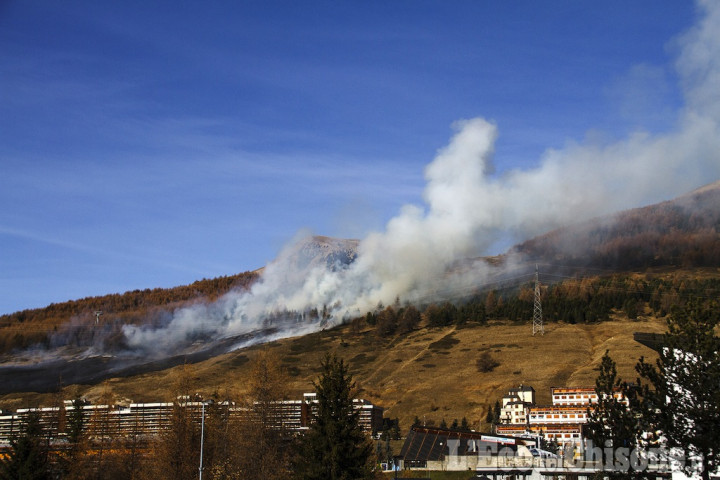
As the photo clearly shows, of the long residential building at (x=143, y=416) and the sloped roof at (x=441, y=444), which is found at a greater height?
the long residential building at (x=143, y=416)

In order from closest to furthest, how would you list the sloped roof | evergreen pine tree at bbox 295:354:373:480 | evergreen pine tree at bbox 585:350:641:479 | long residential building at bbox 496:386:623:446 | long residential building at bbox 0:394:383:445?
evergreen pine tree at bbox 585:350:641:479, evergreen pine tree at bbox 295:354:373:480, long residential building at bbox 0:394:383:445, the sloped roof, long residential building at bbox 496:386:623:446

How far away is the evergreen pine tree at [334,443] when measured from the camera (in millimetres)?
49688

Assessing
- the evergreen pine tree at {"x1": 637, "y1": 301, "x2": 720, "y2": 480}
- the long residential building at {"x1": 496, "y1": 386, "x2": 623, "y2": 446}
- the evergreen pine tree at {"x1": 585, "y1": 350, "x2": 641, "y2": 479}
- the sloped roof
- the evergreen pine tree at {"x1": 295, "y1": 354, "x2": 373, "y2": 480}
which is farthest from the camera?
the long residential building at {"x1": 496, "y1": 386, "x2": 623, "y2": 446}

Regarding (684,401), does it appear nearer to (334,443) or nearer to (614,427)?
(614,427)

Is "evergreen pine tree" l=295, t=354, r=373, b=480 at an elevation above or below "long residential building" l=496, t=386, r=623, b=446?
above

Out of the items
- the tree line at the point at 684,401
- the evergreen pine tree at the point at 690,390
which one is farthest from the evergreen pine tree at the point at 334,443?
the evergreen pine tree at the point at 690,390

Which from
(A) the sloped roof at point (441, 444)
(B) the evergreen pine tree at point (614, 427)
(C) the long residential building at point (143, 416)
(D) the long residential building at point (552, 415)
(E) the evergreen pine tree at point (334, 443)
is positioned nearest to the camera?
(B) the evergreen pine tree at point (614, 427)

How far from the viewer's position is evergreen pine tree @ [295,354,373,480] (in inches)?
1956

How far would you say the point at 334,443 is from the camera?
→ 50281 millimetres

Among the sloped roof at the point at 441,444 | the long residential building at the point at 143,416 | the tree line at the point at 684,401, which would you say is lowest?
the sloped roof at the point at 441,444

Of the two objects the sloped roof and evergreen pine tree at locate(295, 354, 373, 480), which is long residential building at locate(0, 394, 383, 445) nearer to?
evergreen pine tree at locate(295, 354, 373, 480)

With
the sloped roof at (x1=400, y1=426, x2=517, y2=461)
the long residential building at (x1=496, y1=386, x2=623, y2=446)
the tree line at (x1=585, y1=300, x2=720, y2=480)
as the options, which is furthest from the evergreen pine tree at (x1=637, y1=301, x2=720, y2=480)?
the long residential building at (x1=496, y1=386, x2=623, y2=446)

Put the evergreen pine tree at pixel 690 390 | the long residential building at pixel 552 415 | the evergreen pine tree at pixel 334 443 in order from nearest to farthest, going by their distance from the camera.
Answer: the evergreen pine tree at pixel 690 390, the evergreen pine tree at pixel 334 443, the long residential building at pixel 552 415

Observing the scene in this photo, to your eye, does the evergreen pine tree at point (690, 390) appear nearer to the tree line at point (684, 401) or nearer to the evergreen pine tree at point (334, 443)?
the tree line at point (684, 401)
